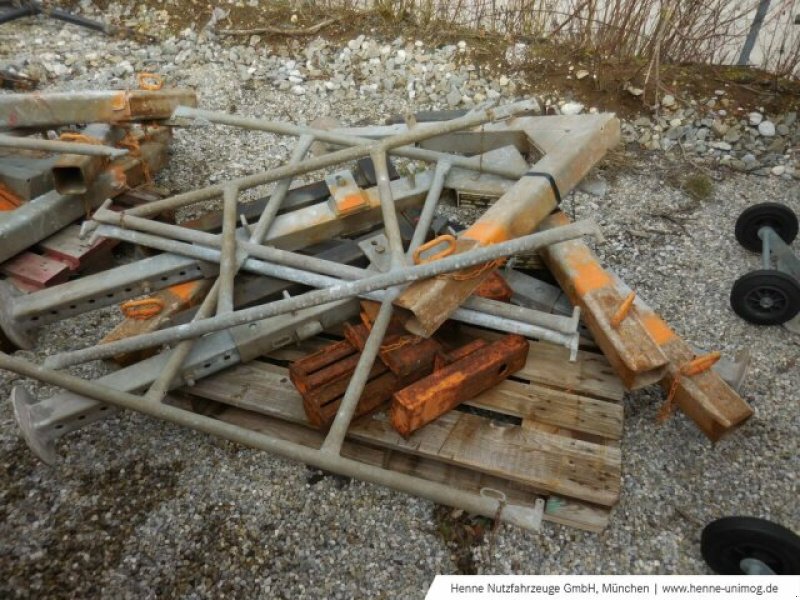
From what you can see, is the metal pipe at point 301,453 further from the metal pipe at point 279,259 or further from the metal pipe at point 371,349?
the metal pipe at point 279,259

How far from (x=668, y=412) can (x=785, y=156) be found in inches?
138

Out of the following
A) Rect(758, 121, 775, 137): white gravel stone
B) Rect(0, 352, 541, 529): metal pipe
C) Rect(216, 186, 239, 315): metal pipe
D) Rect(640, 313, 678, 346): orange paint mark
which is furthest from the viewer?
Rect(758, 121, 775, 137): white gravel stone

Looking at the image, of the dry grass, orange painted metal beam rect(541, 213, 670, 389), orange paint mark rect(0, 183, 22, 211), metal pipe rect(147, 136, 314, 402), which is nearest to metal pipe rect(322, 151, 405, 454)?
metal pipe rect(147, 136, 314, 402)

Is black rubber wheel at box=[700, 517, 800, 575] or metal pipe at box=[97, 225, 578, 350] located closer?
black rubber wheel at box=[700, 517, 800, 575]

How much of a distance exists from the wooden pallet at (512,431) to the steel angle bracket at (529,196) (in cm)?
59

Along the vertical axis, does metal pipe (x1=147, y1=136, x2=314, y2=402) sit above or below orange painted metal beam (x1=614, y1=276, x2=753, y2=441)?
above

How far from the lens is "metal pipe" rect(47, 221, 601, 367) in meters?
2.62

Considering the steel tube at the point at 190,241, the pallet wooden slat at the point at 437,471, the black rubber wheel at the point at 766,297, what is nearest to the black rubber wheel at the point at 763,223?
the black rubber wheel at the point at 766,297

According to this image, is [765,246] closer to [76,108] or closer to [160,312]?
[160,312]

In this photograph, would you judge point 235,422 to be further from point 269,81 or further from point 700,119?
point 700,119

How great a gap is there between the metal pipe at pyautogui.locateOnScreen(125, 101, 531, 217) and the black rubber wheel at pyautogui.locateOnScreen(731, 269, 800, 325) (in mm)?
1771

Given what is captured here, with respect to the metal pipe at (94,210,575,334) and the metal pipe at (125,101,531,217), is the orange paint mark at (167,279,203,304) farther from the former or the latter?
the metal pipe at (125,101,531,217)

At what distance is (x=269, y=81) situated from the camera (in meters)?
6.14

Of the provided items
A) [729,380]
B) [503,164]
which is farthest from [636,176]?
[729,380]
